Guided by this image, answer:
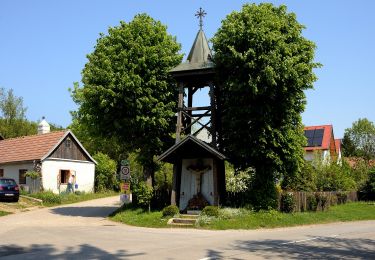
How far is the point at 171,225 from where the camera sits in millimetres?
19953

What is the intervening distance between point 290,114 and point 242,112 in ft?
7.90

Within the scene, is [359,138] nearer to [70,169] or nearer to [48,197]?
[70,169]

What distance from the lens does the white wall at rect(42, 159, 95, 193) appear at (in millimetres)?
36125

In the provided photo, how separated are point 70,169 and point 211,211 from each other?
21.6 metres

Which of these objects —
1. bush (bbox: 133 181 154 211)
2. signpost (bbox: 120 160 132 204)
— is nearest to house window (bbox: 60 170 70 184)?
signpost (bbox: 120 160 132 204)

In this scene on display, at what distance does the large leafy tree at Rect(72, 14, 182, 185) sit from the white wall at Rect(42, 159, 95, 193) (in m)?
11.9

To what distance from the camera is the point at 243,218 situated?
2017 cm

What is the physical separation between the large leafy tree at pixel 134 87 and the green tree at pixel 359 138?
180 feet

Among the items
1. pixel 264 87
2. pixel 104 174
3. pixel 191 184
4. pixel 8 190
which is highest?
pixel 264 87

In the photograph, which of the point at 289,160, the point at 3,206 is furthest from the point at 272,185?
the point at 3,206

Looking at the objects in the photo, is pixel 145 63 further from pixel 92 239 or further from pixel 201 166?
pixel 92 239

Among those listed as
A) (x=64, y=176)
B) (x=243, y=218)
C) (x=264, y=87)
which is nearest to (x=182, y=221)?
(x=243, y=218)

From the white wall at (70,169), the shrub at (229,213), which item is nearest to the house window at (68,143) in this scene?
the white wall at (70,169)

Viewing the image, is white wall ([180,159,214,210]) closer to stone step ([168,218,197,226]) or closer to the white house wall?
stone step ([168,218,197,226])
